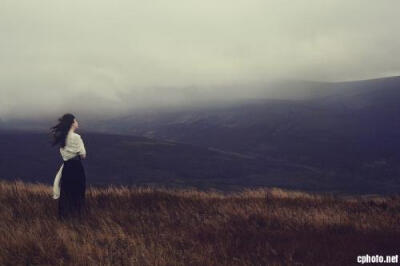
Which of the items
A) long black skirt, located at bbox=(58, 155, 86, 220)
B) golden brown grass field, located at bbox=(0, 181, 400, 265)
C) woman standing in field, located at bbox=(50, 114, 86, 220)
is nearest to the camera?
golden brown grass field, located at bbox=(0, 181, 400, 265)

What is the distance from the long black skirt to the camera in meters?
10.2

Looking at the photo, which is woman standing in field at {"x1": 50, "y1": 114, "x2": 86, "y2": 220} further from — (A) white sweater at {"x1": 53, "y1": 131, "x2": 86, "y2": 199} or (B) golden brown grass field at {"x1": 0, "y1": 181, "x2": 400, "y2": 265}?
(B) golden brown grass field at {"x1": 0, "y1": 181, "x2": 400, "y2": 265}

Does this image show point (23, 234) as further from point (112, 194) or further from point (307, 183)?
point (307, 183)

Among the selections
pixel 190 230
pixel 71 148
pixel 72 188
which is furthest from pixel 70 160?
pixel 190 230

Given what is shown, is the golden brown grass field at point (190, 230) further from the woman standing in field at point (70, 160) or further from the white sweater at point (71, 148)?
the white sweater at point (71, 148)

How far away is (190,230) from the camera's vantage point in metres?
8.99

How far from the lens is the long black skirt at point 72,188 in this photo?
10164mm

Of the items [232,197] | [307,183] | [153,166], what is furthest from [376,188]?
[232,197]

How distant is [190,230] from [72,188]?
3014mm

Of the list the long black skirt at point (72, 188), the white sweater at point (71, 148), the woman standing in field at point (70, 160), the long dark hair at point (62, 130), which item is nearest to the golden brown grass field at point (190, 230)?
the long black skirt at point (72, 188)

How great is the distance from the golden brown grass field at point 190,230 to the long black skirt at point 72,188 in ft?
0.93

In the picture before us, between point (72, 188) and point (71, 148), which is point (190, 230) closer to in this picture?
point (72, 188)

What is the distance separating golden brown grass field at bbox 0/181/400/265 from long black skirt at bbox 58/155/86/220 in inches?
11.1

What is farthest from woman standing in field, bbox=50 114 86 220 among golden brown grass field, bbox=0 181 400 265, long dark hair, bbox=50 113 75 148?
golden brown grass field, bbox=0 181 400 265
